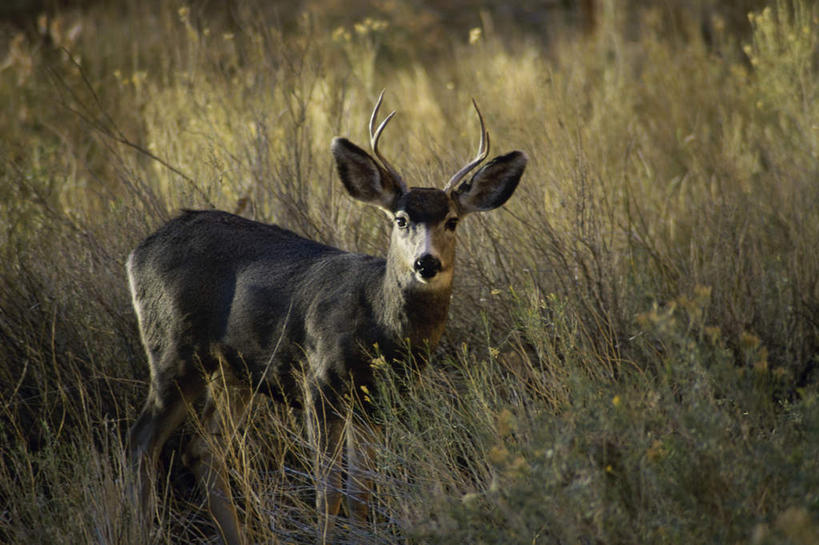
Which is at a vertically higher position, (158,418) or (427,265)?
(427,265)

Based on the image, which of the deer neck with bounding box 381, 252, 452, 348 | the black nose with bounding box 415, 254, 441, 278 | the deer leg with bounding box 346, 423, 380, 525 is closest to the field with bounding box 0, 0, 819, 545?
the deer leg with bounding box 346, 423, 380, 525

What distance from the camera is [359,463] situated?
4.15m

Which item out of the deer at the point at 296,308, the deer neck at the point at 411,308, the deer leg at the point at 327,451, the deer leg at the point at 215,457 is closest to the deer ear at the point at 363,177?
the deer at the point at 296,308

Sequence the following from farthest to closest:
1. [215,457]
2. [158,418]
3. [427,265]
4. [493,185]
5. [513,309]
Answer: [513,309] < [493,185] < [158,418] < [215,457] < [427,265]

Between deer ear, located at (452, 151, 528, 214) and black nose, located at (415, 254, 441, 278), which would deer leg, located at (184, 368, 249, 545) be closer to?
black nose, located at (415, 254, 441, 278)

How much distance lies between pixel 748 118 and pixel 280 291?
5536mm

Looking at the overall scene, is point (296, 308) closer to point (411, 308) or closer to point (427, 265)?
point (411, 308)

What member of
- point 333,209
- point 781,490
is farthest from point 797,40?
point 781,490

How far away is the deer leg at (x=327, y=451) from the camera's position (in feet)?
12.8

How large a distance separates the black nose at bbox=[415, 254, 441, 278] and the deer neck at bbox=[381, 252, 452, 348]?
118 mm

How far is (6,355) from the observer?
5.07 meters

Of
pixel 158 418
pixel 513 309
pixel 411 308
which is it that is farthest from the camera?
pixel 513 309

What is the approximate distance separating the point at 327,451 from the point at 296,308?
651 millimetres

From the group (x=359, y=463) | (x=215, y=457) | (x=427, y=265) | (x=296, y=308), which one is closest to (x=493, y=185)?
(x=427, y=265)
